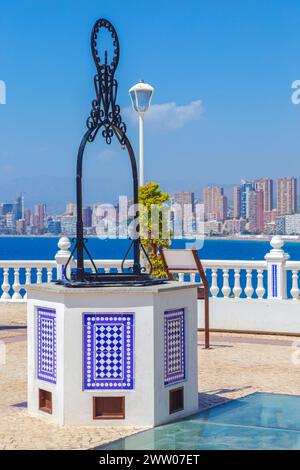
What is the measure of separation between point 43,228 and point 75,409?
52.4 feet

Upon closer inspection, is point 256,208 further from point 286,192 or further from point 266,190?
point 286,192

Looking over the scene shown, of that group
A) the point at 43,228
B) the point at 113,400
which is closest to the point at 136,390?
the point at 113,400

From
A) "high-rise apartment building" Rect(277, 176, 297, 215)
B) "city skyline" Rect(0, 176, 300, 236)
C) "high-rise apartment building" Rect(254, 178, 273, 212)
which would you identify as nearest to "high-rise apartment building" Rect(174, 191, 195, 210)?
"city skyline" Rect(0, 176, 300, 236)

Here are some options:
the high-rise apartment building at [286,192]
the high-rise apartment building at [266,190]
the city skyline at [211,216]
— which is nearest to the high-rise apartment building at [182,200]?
the city skyline at [211,216]

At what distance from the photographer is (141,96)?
1508cm

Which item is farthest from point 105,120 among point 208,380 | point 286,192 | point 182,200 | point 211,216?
point 286,192

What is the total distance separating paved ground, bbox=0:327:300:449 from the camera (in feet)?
22.0

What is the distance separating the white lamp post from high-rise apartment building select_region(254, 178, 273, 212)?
30.9 m

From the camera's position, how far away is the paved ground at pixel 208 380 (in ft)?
22.0

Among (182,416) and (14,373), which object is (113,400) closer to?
(182,416)

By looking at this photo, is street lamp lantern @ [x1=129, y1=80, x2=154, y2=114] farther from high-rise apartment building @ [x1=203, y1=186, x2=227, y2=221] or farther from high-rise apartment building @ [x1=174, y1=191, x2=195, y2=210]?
high-rise apartment building @ [x1=203, y1=186, x2=227, y2=221]

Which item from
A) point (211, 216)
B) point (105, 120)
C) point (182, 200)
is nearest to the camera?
point (105, 120)

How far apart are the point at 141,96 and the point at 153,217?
8.08 feet

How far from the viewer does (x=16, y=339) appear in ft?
43.3
